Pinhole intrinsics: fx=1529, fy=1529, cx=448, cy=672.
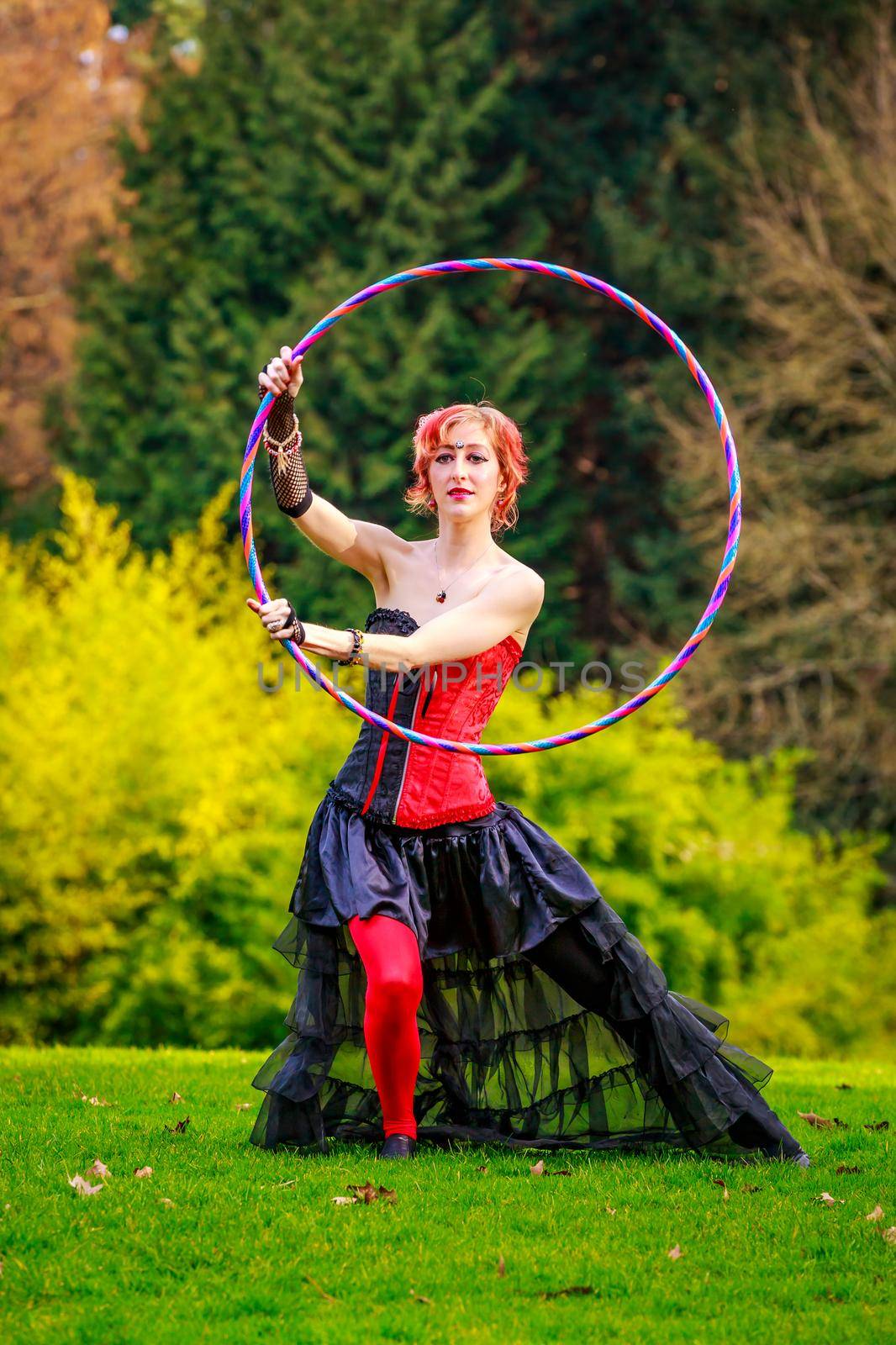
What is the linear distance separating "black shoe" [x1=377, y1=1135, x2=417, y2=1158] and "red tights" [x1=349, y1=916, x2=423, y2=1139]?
0.14m

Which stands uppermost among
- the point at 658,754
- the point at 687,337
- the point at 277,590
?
the point at 687,337

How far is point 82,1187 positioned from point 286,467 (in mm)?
2127

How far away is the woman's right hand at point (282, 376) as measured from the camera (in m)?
4.52

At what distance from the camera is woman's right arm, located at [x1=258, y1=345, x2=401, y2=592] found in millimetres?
4578

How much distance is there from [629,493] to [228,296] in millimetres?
5893

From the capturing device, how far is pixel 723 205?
18469mm

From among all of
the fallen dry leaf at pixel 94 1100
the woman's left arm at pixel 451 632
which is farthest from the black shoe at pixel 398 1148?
the woman's left arm at pixel 451 632

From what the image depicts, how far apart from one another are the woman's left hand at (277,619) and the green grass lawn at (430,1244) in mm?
1500

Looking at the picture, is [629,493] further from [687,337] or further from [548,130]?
[548,130]

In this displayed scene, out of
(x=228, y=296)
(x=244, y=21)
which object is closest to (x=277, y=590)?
(x=228, y=296)

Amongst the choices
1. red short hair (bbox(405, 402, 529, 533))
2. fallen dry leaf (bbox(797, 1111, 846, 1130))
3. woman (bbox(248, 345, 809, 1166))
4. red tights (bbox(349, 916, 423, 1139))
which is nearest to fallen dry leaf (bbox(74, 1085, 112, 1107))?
woman (bbox(248, 345, 809, 1166))

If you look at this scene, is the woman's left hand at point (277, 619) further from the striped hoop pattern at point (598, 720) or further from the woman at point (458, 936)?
the woman at point (458, 936)

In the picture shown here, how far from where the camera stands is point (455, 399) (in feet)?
61.1

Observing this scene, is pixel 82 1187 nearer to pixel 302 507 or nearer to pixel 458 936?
pixel 458 936
